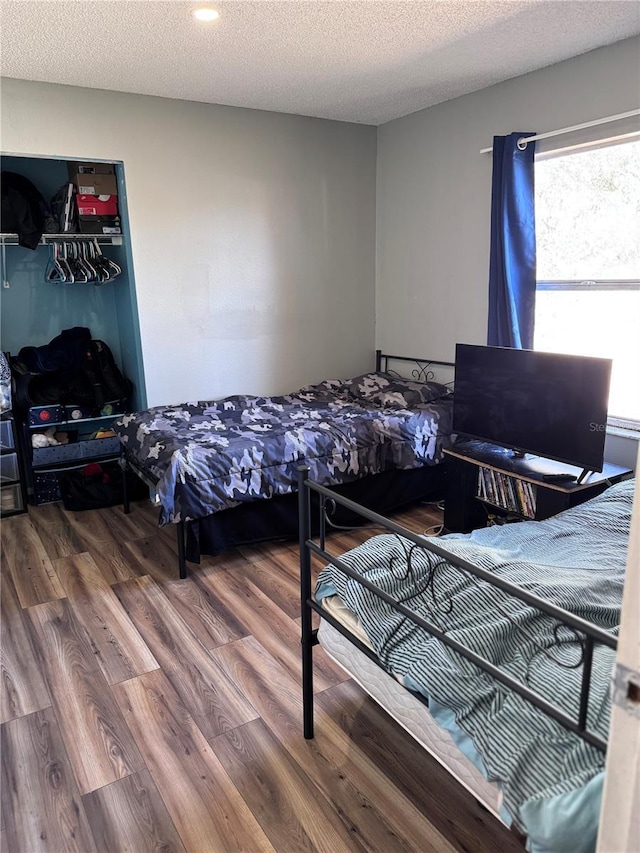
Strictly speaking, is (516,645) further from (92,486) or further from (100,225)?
(100,225)

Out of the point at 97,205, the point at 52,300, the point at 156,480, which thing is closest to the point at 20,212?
the point at 97,205

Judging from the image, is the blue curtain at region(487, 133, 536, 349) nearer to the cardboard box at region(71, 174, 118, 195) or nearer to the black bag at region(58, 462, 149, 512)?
the cardboard box at region(71, 174, 118, 195)

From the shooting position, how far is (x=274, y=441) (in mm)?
3264

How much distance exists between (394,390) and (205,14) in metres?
2.36

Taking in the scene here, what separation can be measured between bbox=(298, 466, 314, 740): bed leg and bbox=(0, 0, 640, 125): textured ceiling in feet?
6.61

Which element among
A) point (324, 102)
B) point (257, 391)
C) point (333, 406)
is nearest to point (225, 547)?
point (333, 406)

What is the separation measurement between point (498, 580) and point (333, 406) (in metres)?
2.89

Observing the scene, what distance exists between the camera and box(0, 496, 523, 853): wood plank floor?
167 centimetres

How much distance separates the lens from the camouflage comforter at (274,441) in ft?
9.96

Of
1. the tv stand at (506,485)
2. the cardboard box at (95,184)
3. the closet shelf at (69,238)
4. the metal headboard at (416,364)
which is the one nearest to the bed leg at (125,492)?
the closet shelf at (69,238)

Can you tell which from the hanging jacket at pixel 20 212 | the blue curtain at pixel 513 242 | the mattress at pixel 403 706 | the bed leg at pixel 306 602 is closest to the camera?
the mattress at pixel 403 706

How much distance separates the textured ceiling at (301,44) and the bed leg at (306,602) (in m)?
2.01

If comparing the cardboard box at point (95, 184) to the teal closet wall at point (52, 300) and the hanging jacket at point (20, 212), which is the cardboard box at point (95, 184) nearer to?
the teal closet wall at point (52, 300)

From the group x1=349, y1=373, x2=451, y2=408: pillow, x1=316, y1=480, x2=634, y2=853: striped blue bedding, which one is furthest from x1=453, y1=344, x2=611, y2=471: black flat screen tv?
x1=316, y1=480, x2=634, y2=853: striped blue bedding
